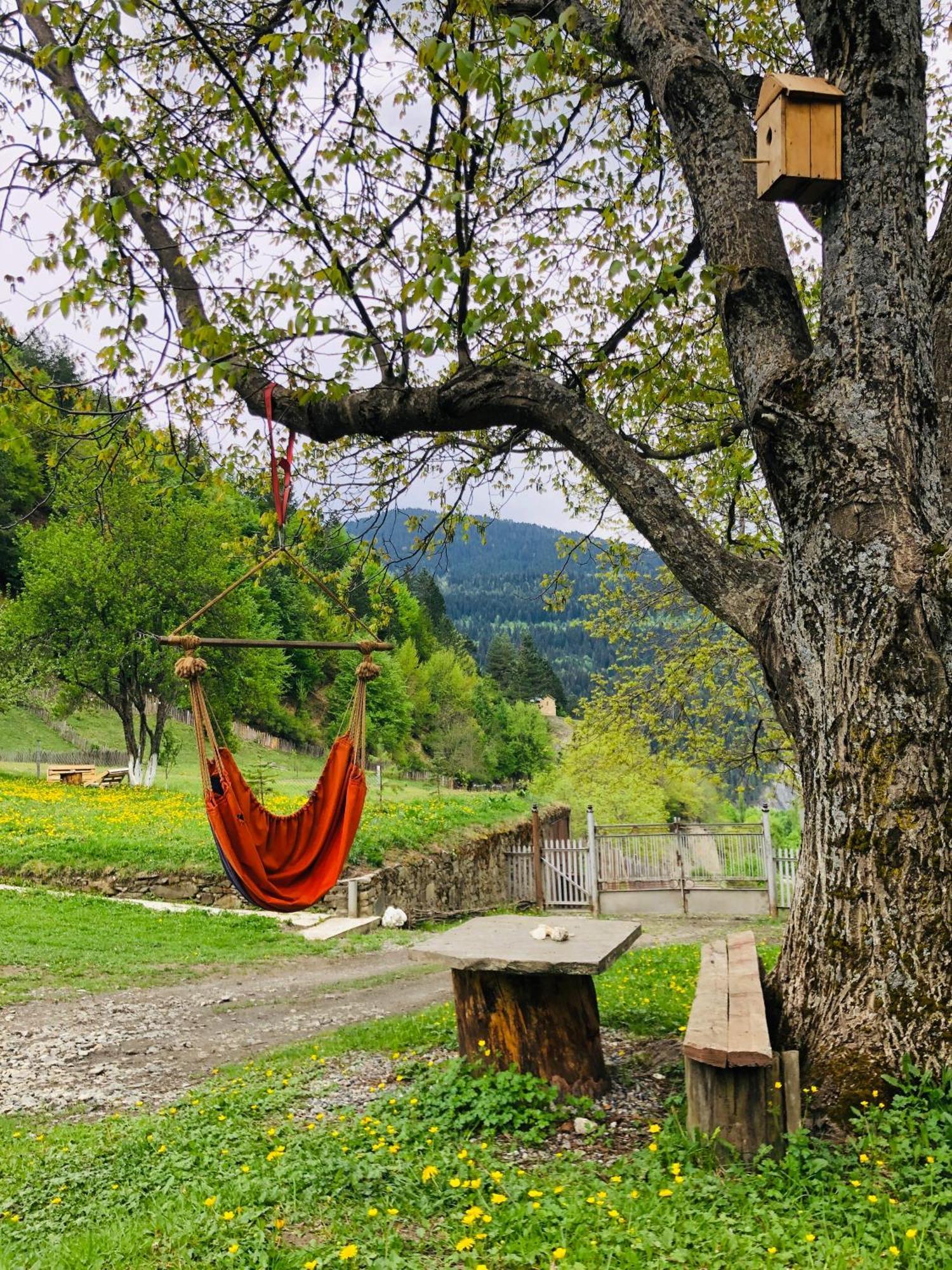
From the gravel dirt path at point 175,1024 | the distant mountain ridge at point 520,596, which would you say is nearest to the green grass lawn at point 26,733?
the distant mountain ridge at point 520,596

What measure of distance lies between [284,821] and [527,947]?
1.60 meters

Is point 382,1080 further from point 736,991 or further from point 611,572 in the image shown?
point 611,572

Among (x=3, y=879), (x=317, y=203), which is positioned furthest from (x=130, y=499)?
(x=317, y=203)

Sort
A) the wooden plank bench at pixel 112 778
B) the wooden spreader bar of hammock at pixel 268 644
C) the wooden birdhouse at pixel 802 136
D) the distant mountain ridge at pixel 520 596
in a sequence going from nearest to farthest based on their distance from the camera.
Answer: the wooden birdhouse at pixel 802 136 → the wooden spreader bar of hammock at pixel 268 644 → the distant mountain ridge at pixel 520 596 → the wooden plank bench at pixel 112 778

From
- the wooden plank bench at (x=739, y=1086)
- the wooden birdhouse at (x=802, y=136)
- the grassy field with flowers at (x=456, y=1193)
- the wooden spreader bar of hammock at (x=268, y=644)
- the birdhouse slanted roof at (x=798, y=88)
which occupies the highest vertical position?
the birdhouse slanted roof at (x=798, y=88)

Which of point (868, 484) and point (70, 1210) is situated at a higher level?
point (868, 484)

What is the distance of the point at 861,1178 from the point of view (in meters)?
3.08

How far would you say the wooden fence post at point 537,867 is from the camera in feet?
64.2

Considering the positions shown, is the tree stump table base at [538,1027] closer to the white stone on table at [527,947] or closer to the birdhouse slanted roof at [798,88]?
the white stone on table at [527,947]

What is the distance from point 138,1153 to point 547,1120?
179 centimetres

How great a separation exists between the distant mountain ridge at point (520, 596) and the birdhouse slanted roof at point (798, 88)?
3643 mm

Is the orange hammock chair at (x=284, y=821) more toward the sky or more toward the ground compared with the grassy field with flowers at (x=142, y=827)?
more toward the sky

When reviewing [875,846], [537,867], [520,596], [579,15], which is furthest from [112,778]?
[875,846]

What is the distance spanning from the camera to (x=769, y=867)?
18.3 meters
